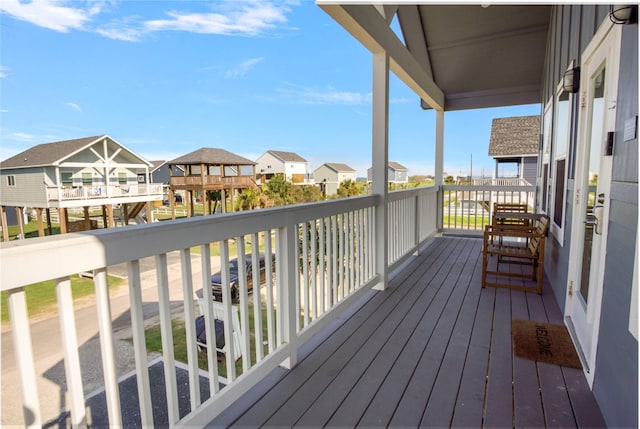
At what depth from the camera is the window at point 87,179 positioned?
201 centimetres

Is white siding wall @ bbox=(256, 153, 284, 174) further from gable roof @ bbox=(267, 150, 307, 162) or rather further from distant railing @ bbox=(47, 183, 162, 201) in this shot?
distant railing @ bbox=(47, 183, 162, 201)

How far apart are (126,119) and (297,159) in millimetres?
6394

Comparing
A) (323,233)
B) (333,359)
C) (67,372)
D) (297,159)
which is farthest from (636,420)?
(297,159)

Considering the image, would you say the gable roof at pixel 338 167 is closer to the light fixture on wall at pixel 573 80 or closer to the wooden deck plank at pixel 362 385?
the light fixture on wall at pixel 573 80

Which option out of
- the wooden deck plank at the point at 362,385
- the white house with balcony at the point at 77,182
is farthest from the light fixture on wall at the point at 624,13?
the white house with balcony at the point at 77,182

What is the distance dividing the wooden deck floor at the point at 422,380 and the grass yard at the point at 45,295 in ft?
2.87

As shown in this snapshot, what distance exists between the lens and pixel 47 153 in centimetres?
200

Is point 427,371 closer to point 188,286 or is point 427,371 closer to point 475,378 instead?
point 475,378

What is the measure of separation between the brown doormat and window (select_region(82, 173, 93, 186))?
111 inches

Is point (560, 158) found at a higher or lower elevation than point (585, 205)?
higher

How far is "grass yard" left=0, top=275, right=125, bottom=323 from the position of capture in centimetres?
105

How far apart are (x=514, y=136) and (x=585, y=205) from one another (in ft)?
44.9

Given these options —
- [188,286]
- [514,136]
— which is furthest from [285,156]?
[514,136]

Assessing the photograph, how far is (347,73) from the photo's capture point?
47.2ft
